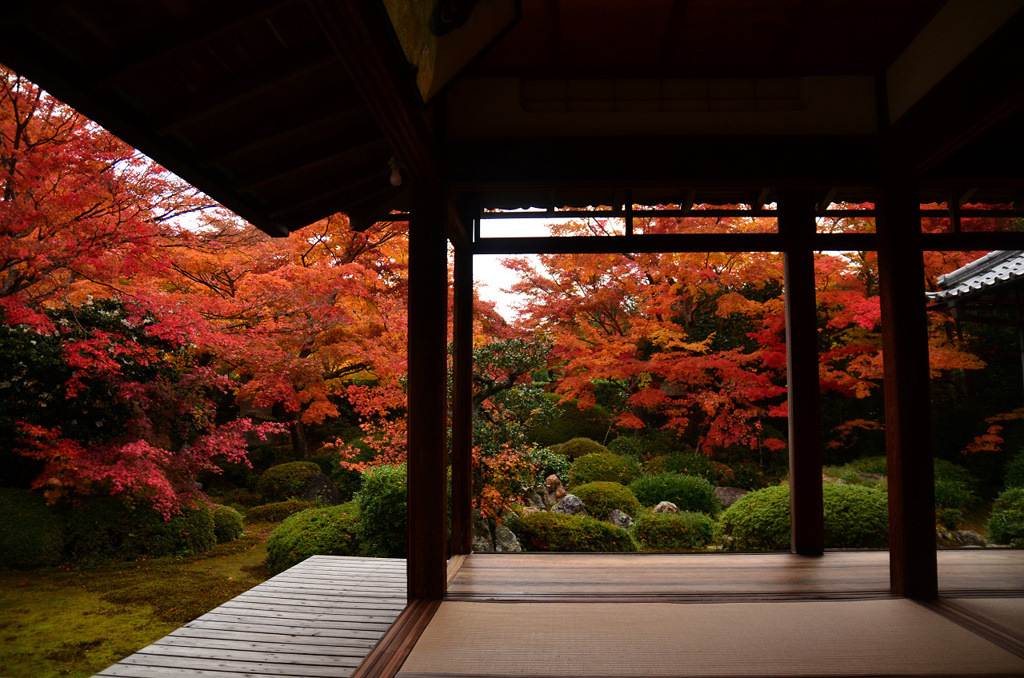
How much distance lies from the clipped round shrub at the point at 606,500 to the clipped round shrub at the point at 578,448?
165 cm

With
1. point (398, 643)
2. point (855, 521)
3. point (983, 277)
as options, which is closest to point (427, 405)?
point (398, 643)

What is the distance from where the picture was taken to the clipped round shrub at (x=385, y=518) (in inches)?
222

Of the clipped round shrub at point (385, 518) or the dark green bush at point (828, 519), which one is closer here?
the dark green bush at point (828, 519)

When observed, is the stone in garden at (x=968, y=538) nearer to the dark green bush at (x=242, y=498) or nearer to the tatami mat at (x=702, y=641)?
the tatami mat at (x=702, y=641)

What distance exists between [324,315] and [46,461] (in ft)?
11.3

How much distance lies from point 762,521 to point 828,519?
1.79 ft

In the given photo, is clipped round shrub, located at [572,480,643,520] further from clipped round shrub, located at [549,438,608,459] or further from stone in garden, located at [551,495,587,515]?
A: clipped round shrub, located at [549,438,608,459]

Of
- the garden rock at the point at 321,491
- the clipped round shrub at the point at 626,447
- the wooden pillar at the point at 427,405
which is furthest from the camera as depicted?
the clipped round shrub at the point at 626,447

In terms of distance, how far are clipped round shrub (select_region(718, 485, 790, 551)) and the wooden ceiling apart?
297 cm

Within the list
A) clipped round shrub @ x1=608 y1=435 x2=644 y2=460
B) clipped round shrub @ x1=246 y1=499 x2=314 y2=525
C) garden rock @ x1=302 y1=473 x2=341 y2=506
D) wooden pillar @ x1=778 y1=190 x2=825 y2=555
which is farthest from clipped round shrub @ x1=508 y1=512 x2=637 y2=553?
garden rock @ x1=302 y1=473 x2=341 y2=506

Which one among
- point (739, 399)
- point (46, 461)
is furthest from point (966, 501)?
point (46, 461)

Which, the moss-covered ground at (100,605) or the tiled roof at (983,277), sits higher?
the tiled roof at (983,277)

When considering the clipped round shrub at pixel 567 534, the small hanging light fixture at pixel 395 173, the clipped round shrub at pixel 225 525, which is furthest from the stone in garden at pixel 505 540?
the small hanging light fixture at pixel 395 173

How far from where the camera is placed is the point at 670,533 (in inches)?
255
